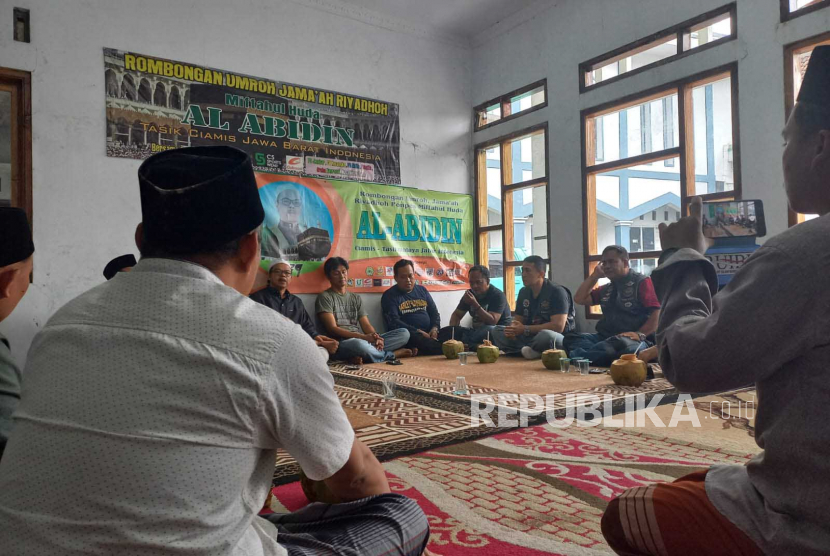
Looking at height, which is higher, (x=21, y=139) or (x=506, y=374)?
(x=21, y=139)

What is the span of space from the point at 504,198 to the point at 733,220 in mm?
3069

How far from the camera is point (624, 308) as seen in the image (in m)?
4.62

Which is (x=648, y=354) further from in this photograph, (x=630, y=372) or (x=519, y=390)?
(x=519, y=390)

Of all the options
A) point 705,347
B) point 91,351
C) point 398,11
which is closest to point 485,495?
point 705,347

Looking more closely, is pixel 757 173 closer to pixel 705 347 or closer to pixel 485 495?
pixel 485 495

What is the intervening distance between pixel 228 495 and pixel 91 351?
0.79 ft

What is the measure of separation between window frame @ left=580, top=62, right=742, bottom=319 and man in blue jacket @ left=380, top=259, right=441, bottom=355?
155 centimetres

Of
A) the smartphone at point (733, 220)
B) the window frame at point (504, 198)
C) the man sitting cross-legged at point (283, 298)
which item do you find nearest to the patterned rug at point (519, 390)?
the man sitting cross-legged at point (283, 298)

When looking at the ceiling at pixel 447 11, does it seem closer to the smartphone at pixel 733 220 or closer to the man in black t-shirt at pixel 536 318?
the man in black t-shirt at pixel 536 318

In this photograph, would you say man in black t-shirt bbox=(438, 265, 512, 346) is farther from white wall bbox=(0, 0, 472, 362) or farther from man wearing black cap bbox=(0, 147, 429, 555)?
man wearing black cap bbox=(0, 147, 429, 555)

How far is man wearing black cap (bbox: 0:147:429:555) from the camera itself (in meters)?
0.66

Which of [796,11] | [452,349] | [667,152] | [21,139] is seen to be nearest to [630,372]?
[452,349]

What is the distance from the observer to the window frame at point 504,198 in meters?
6.14

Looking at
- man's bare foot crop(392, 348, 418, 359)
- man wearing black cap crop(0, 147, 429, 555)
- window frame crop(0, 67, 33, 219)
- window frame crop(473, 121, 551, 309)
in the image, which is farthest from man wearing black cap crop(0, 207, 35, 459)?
window frame crop(473, 121, 551, 309)
